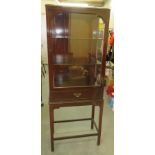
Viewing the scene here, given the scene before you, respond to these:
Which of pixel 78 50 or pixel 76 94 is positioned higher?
pixel 78 50

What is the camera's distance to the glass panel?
1841mm

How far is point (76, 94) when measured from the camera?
1.92m

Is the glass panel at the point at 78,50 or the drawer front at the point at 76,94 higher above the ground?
the glass panel at the point at 78,50

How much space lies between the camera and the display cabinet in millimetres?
1811

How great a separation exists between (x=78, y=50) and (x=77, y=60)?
0.38 feet

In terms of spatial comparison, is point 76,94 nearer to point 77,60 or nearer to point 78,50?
point 77,60

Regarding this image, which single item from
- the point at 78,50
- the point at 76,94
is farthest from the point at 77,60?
the point at 76,94

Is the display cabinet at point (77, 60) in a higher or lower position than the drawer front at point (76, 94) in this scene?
higher

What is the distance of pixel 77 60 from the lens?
196 centimetres

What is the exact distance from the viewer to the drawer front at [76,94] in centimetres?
187

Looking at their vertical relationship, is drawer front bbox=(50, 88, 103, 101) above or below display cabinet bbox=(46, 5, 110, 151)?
below

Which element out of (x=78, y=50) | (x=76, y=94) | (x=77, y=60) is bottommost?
(x=76, y=94)
